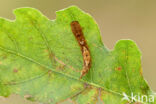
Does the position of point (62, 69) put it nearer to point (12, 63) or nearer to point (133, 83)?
point (12, 63)

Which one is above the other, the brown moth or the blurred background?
the blurred background

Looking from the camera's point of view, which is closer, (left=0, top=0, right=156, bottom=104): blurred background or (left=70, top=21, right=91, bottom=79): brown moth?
(left=70, top=21, right=91, bottom=79): brown moth

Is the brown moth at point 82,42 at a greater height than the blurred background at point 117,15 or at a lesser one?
lesser

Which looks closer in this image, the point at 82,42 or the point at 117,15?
the point at 82,42

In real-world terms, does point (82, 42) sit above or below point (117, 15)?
below

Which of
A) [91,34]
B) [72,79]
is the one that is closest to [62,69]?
[72,79]

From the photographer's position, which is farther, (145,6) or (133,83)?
(145,6)

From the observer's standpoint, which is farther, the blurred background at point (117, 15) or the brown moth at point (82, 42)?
the blurred background at point (117, 15)

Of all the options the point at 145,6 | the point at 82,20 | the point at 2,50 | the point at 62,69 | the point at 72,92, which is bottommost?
the point at 72,92
